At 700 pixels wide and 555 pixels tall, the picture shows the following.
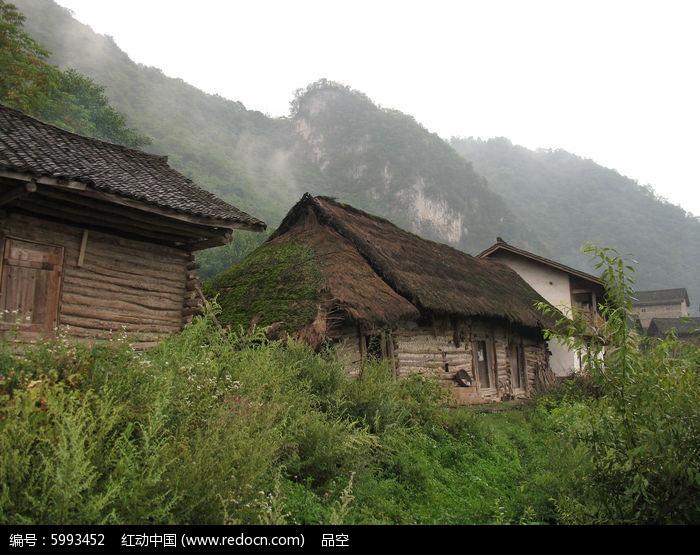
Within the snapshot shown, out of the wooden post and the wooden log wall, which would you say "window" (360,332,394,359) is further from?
the wooden post

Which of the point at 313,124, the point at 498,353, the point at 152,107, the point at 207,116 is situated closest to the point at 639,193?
the point at 313,124

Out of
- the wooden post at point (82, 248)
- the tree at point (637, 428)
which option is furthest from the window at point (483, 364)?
the tree at point (637, 428)

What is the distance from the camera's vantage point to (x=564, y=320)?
3766 millimetres

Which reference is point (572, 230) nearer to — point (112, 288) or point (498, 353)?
point (498, 353)

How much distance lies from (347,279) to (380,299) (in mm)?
895

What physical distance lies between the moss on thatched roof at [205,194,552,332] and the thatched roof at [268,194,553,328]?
3 centimetres

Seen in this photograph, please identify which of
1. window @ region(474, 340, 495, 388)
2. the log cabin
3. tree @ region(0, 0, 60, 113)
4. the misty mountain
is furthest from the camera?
the misty mountain

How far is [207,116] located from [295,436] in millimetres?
90977

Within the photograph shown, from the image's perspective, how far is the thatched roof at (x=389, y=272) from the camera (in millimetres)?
11055

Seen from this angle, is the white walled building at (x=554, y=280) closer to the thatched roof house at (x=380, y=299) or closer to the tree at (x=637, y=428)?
the thatched roof house at (x=380, y=299)

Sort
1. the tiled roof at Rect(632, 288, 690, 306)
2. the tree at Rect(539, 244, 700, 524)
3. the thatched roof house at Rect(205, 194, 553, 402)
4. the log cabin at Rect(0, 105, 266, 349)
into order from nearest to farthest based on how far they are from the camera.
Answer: the tree at Rect(539, 244, 700, 524)
the log cabin at Rect(0, 105, 266, 349)
the thatched roof house at Rect(205, 194, 553, 402)
the tiled roof at Rect(632, 288, 690, 306)


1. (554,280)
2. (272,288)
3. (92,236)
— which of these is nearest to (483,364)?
(272,288)

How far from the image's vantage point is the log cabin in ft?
22.5

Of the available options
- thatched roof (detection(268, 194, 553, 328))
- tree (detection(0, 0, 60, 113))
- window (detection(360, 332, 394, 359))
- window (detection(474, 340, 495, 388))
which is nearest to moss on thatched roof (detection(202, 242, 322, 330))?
thatched roof (detection(268, 194, 553, 328))
